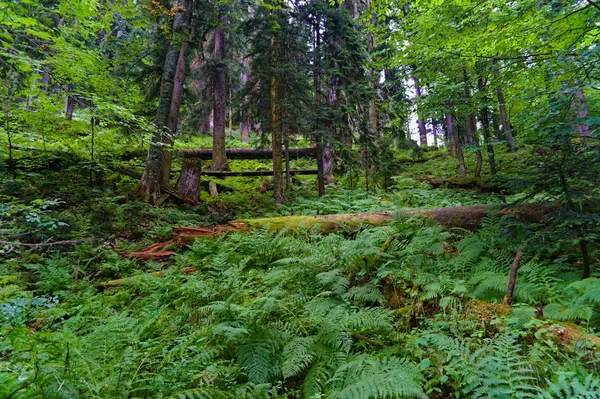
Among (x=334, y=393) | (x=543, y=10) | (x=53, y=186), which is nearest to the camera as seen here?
(x=334, y=393)

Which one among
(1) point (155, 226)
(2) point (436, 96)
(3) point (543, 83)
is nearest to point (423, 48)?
(3) point (543, 83)

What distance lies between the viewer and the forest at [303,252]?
2.25 metres

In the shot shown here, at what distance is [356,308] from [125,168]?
416 inches

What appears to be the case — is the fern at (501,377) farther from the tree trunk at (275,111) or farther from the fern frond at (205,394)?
the tree trunk at (275,111)

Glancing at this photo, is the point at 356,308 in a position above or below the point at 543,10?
below

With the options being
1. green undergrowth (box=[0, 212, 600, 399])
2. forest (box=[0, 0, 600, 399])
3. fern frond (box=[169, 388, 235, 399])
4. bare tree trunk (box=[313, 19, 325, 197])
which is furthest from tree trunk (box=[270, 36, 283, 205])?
fern frond (box=[169, 388, 235, 399])

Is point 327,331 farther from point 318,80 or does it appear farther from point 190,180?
point 318,80

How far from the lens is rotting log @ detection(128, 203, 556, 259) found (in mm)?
5461

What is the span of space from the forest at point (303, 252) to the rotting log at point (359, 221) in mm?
57

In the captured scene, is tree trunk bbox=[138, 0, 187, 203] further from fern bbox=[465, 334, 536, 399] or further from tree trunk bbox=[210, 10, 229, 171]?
fern bbox=[465, 334, 536, 399]

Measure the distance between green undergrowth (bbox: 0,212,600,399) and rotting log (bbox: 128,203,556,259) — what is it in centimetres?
97

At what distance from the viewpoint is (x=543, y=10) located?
5.14m

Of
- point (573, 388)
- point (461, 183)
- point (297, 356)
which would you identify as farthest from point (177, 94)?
point (461, 183)

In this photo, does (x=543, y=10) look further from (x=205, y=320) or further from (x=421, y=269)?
(x=205, y=320)
